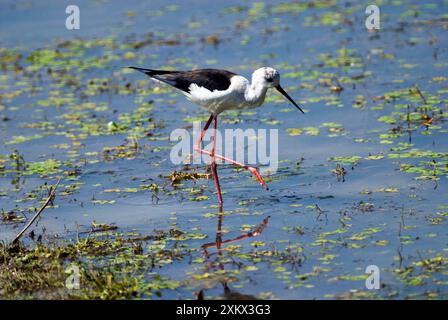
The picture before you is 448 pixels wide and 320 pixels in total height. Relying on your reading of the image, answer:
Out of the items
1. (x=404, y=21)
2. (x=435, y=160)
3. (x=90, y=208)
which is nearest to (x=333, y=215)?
(x=435, y=160)

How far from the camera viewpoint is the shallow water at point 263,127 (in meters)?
7.03

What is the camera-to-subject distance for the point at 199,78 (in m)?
9.25

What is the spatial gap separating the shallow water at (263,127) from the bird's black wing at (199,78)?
38.0 inches

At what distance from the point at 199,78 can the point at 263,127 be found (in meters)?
1.88

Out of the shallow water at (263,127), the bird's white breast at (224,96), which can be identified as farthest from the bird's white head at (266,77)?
the shallow water at (263,127)

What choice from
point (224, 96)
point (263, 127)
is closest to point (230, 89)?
point (224, 96)

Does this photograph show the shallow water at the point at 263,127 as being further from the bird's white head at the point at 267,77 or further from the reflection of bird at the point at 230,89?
the bird's white head at the point at 267,77

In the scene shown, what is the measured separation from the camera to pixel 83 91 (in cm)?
1323

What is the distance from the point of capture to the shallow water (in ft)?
23.1

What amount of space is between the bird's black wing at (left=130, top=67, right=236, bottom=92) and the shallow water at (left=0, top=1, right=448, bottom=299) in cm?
97

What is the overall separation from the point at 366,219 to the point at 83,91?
6.64 metres

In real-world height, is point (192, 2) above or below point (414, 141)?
above
